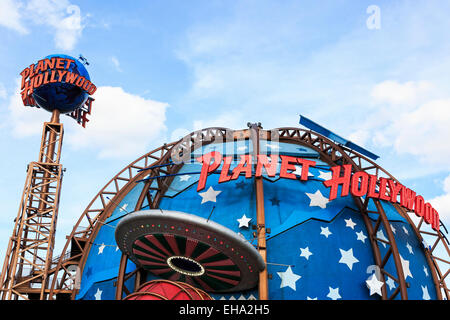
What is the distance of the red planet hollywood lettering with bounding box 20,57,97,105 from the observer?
33438mm

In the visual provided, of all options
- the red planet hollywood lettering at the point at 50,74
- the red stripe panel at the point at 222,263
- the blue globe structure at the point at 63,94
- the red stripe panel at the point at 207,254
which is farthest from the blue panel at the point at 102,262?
the red planet hollywood lettering at the point at 50,74

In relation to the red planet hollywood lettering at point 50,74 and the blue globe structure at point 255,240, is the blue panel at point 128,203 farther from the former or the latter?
the red planet hollywood lettering at point 50,74

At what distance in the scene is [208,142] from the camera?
30812 mm

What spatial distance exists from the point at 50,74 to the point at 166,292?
2294 cm

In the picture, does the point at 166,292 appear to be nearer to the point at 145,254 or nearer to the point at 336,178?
the point at 145,254

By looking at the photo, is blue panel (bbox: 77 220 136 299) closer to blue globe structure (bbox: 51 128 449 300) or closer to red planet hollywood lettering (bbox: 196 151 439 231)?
blue globe structure (bbox: 51 128 449 300)

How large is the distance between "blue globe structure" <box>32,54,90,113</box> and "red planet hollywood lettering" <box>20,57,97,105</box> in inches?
13.7

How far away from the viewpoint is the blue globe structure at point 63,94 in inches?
1330

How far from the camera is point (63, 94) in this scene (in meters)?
34.2

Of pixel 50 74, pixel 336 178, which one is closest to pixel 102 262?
pixel 336 178

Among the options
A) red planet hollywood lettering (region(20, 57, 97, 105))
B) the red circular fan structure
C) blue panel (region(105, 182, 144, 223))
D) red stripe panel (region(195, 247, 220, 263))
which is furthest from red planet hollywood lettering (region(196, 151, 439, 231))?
red planet hollywood lettering (region(20, 57, 97, 105))
